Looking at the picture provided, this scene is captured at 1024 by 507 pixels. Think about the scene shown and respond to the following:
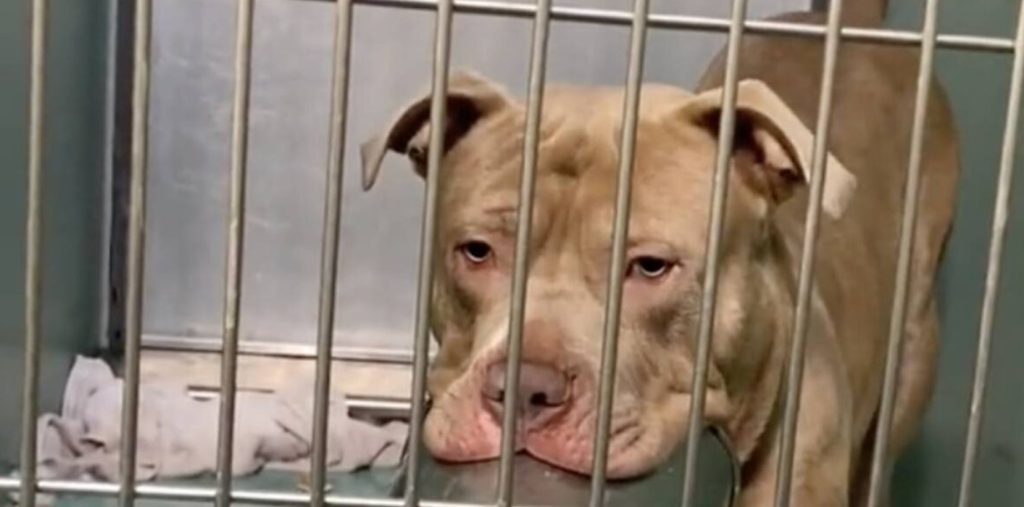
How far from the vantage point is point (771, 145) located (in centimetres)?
170

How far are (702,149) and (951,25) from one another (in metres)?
0.75

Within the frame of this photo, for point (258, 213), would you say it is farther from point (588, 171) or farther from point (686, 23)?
point (686, 23)

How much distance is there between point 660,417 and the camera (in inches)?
64.1

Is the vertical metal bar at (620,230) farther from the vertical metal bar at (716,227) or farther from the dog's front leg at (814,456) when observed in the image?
the dog's front leg at (814,456)

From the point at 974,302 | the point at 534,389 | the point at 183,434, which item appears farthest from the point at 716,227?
the point at 183,434

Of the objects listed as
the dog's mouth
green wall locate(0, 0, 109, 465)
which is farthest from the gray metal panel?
the dog's mouth

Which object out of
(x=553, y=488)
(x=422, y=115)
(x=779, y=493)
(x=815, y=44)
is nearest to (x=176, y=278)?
(x=815, y=44)

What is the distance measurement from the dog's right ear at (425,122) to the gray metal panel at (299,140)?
1.18m

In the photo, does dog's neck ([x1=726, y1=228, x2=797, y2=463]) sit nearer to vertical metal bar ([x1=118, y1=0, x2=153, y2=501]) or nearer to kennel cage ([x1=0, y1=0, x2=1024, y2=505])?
kennel cage ([x1=0, y1=0, x2=1024, y2=505])

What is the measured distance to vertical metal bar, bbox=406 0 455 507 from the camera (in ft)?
3.99

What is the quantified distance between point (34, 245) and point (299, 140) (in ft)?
5.99

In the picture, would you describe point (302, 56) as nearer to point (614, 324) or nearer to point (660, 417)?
point (660, 417)

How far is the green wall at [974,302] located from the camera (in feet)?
7.00

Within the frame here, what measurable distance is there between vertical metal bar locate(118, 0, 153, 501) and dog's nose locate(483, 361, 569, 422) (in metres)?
0.36
